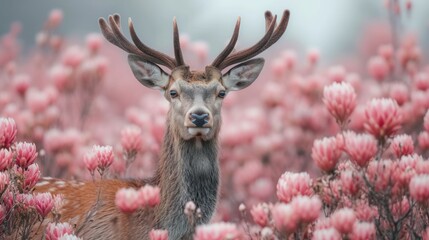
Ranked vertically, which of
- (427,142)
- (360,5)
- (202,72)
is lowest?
(427,142)

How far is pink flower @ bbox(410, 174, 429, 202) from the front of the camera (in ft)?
11.0

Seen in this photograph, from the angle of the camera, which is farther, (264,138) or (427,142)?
(264,138)

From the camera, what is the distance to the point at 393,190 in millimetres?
3658

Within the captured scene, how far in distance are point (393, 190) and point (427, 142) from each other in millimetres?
943

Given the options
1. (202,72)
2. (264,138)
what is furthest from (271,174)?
(202,72)

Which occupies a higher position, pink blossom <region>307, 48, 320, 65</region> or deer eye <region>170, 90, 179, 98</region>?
pink blossom <region>307, 48, 320, 65</region>

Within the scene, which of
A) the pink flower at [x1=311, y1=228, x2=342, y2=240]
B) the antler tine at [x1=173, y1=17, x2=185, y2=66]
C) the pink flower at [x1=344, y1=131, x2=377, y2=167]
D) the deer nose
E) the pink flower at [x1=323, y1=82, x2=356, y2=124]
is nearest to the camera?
the pink flower at [x1=311, y1=228, x2=342, y2=240]

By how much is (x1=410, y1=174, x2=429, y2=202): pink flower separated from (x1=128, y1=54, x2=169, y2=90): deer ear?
8.61ft

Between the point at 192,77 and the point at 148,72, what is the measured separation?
0.45m

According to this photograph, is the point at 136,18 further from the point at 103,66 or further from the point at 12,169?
the point at 12,169

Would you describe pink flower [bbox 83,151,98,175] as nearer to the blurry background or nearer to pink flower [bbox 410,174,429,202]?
pink flower [bbox 410,174,429,202]

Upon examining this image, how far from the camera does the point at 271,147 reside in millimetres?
7195

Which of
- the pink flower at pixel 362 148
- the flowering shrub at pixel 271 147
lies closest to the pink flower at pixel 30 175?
the flowering shrub at pixel 271 147

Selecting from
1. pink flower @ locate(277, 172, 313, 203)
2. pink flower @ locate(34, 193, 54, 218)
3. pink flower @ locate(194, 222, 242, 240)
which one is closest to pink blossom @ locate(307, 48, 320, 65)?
pink flower @ locate(277, 172, 313, 203)
